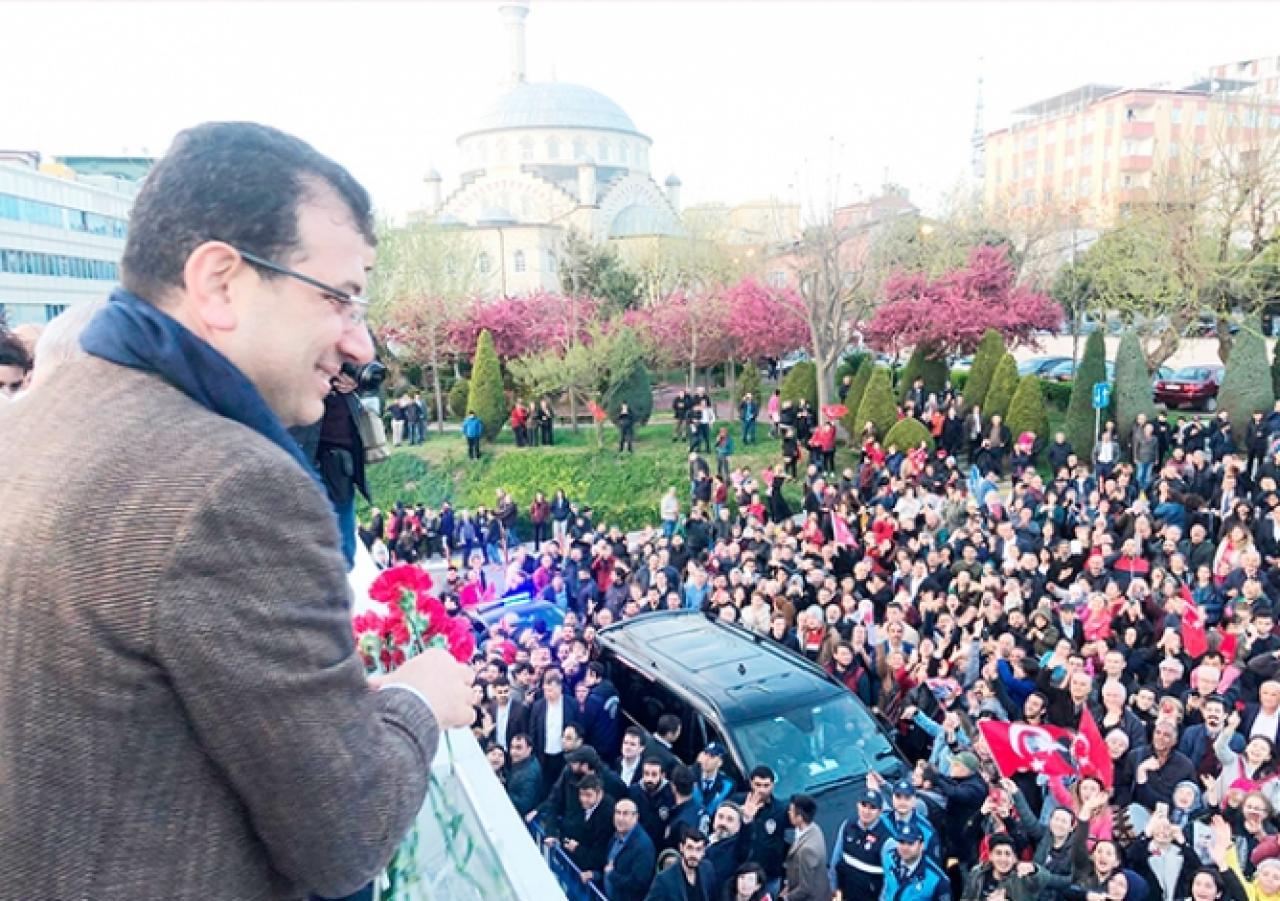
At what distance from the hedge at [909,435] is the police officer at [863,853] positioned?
13887 millimetres

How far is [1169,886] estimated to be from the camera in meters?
5.77

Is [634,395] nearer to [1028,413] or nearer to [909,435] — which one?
[909,435]

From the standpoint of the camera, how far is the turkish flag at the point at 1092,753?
6.98m

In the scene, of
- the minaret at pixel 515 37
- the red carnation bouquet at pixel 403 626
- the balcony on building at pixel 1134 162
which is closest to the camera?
the red carnation bouquet at pixel 403 626

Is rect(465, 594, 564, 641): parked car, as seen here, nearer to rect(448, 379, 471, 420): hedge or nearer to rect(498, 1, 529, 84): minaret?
rect(448, 379, 471, 420): hedge

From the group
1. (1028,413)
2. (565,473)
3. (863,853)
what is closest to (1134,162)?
(1028,413)

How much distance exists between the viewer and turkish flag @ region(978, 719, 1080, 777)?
23.7 feet

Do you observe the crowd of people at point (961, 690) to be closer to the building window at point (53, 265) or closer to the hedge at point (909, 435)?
the hedge at point (909, 435)

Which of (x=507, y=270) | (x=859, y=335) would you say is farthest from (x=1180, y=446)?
(x=507, y=270)

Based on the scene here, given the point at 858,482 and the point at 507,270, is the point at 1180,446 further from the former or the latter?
the point at 507,270

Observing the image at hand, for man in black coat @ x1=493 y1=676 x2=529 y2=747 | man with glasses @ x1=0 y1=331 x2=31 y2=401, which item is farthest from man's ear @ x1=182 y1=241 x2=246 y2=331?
man in black coat @ x1=493 y1=676 x2=529 y2=747

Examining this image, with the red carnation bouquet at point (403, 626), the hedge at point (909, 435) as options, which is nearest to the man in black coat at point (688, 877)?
the red carnation bouquet at point (403, 626)

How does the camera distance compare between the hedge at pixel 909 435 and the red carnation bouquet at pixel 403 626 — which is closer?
the red carnation bouquet at pixel 403 626

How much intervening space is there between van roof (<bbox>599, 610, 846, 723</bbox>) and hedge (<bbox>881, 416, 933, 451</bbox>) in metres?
10.7
